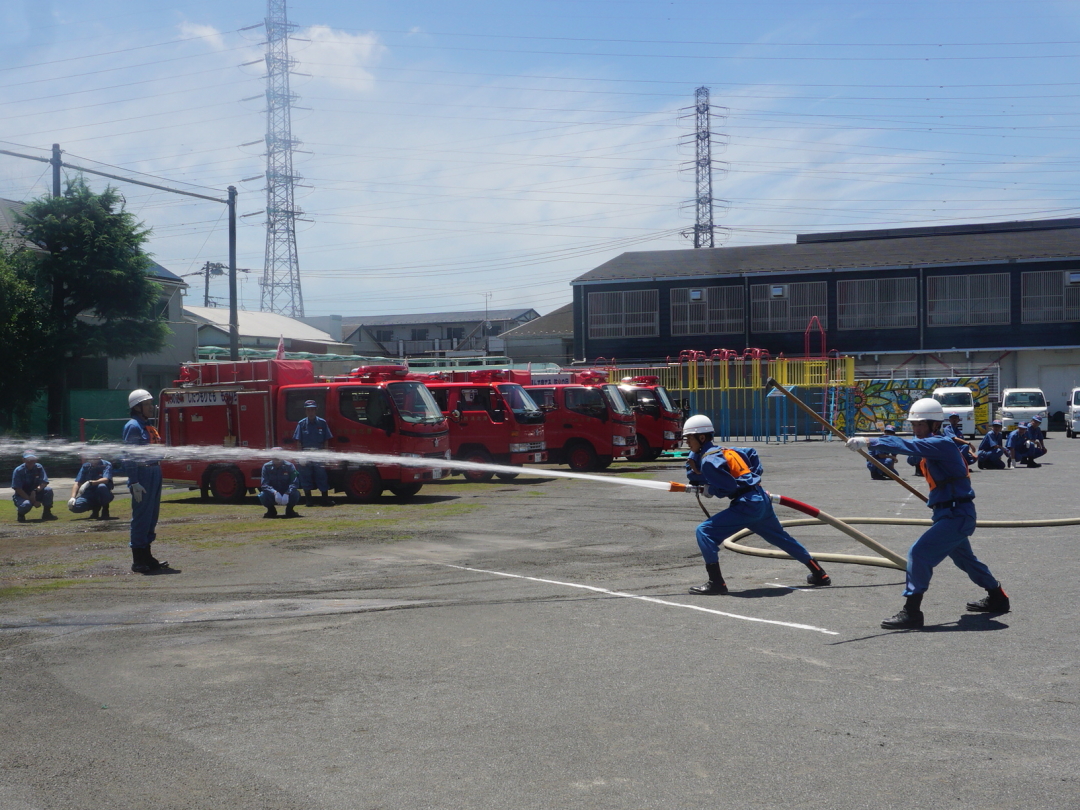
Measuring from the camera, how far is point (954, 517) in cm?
752

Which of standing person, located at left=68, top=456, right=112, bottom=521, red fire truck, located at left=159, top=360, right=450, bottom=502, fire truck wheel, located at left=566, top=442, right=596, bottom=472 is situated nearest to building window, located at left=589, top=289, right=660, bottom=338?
fire truck wheel, located at left=566, top=442, right=596, bottom=472

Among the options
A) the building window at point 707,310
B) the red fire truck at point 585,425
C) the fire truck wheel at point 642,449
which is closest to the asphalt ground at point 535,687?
the red fire truck at point 585,425

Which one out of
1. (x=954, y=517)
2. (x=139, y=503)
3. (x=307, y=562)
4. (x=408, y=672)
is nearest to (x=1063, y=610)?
(x=954, y=517)

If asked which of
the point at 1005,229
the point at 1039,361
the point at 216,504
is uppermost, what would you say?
the point at 1005,229

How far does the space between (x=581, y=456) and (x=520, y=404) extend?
277 cm

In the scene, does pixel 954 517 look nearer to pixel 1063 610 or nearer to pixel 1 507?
pixel 1063 610

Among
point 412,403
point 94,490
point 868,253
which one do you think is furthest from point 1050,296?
point 94,490

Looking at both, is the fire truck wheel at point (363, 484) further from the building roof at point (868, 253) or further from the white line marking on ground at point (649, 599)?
the building roof at point (868, 253)

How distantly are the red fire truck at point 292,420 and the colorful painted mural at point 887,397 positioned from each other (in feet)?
79.0

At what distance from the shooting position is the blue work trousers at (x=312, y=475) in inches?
703

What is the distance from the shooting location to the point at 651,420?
88.0ft

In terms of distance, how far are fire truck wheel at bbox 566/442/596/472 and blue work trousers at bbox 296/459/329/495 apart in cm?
744

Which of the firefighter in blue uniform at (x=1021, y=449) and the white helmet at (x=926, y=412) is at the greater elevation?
the white helmet at (x=926, y=412)

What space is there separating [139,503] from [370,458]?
674cm
